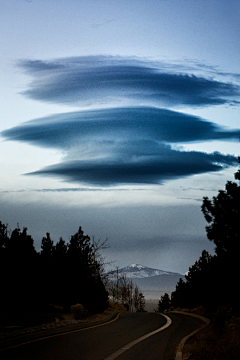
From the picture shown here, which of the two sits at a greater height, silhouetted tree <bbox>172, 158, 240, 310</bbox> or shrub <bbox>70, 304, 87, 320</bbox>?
silhouetted tree <bbox>172, 158, 240, 310</bbox>

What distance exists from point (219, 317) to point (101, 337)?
559cm

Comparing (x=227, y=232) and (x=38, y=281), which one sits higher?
(x=227, y=232)

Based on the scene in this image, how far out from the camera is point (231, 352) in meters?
11.2

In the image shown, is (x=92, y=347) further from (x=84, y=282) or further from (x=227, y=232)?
(x=84, y=282)

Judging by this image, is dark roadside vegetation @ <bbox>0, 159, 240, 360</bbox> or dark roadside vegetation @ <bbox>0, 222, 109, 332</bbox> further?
dark roadside vegetation @ <bbox>0, 222, 109, 332</bbox>

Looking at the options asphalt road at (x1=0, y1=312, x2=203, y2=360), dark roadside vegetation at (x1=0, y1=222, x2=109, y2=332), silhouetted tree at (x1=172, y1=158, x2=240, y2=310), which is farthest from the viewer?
dark roadside vegetation at (x1=0, y1=222, x2=109, y2=332)

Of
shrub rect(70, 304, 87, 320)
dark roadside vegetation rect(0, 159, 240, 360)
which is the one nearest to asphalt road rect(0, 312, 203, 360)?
dark roadside vegetation rect(0, 159, 240, 360)

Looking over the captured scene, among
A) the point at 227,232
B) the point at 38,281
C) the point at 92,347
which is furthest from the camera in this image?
the point at 38,281

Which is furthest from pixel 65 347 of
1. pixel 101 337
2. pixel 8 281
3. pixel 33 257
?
pixel 33 257

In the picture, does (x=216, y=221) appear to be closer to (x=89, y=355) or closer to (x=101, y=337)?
(x=101, y=337)

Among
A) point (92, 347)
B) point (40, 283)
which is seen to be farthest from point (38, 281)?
point (92, 347)

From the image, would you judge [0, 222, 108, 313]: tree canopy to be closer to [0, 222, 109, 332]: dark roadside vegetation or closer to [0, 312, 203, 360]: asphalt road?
[0, 222, 109, 332]: dark roadside vegetation

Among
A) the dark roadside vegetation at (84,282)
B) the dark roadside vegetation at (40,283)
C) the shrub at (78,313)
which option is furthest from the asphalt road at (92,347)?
the dark roadside vegetation at (40,283)

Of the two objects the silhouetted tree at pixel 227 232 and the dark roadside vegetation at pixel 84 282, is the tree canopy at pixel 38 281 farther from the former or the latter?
the silhouetted tree at pixel 227 232
